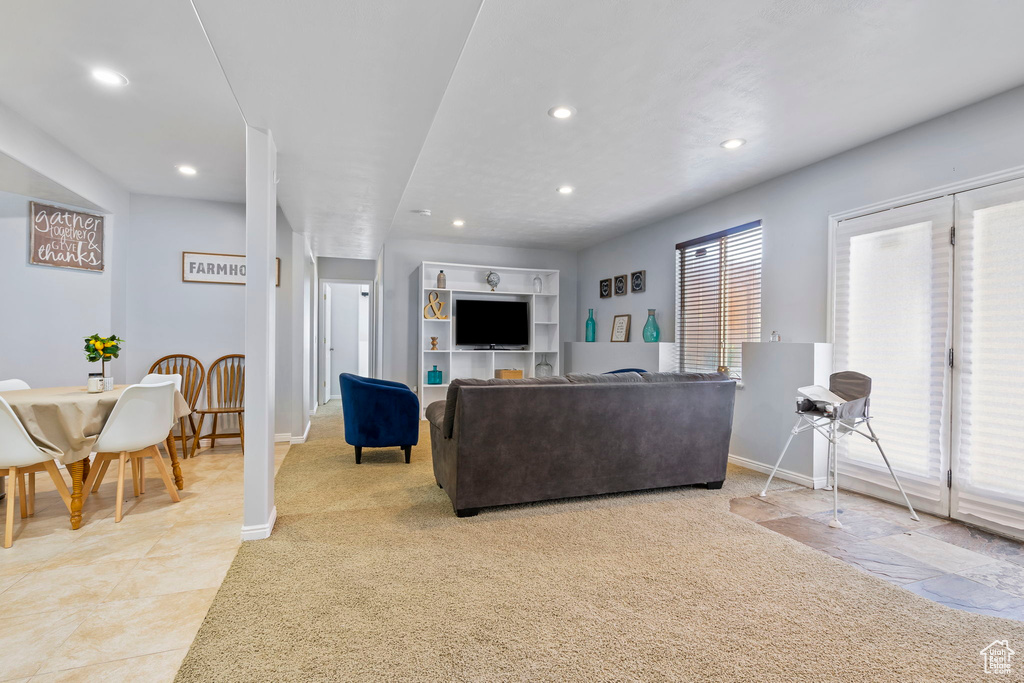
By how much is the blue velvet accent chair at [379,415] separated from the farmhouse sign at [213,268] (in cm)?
164

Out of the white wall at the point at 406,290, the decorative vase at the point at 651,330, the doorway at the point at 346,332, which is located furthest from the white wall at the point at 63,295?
the decorative vase at the point at 651,330

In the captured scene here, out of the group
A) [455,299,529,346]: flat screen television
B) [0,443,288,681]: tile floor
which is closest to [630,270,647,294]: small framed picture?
[455,299,529,346]: flat screen television

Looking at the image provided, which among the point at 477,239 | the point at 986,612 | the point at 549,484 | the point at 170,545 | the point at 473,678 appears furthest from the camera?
the point at 477,239

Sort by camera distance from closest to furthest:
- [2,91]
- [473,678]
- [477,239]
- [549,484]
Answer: [473,678], [2,91], [549,484], [477,239]

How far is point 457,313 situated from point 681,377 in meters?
3.82

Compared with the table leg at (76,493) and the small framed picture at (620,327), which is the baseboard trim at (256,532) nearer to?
the table leg at (76,493)

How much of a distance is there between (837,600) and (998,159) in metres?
2.60

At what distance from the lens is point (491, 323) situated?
675 centimetres

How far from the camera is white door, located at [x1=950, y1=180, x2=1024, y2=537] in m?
2.67

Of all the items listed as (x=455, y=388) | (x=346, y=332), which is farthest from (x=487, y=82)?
(x=346, y=332)

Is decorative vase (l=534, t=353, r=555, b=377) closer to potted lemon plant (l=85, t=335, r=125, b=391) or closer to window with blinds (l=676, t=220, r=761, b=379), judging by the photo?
window with blinds (l=676, t=220, r=761, b=379)

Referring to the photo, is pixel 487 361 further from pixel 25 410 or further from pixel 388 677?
pixel 388 677

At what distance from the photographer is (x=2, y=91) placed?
2.71 m

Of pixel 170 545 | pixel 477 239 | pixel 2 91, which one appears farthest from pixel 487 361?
pixel 2 91
